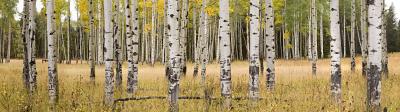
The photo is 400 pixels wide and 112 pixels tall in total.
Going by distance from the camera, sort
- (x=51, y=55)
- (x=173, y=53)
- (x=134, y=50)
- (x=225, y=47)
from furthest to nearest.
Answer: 1. (x=134, y=50)
2. (x=51, y=55)
3. (x=225, y=47)
4. (x=173, y=53)

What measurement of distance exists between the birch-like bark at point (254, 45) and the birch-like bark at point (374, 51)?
214cm

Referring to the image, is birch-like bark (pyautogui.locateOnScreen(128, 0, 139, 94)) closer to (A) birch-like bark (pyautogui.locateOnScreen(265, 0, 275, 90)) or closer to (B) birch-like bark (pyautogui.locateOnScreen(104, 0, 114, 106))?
(B) birch-like bark (pyautogui.locateOnScreen(104, 0, 114, 106))

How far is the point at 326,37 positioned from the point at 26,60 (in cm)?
5252

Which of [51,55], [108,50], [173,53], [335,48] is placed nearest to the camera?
[173,53]

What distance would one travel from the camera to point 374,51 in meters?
8.73

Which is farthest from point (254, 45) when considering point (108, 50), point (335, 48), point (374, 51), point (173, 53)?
point (108, 50)

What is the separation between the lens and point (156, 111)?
9.20 meters

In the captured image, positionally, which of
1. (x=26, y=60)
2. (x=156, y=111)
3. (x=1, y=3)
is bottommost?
(x=156, y=111)

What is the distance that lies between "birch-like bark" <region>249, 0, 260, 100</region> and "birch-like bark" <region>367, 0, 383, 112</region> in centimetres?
214

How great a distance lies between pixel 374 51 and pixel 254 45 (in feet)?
7.52

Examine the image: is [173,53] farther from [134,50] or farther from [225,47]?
[134,50]

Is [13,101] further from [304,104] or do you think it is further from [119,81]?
[304,104]

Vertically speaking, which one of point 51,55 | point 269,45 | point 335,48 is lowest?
point 51,55

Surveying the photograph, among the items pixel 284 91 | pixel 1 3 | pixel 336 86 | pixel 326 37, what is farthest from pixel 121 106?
pixel 326 37
